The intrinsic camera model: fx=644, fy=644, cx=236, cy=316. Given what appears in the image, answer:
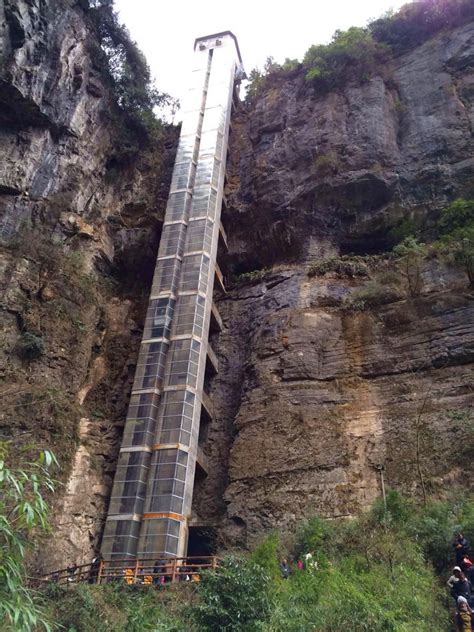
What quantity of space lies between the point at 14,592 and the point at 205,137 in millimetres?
24080

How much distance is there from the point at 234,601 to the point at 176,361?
11747 mm

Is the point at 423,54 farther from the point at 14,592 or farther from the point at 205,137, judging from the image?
the point at 14,592

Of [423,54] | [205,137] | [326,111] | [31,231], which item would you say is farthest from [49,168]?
[423,54]

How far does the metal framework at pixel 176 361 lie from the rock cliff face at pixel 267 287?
1.09m

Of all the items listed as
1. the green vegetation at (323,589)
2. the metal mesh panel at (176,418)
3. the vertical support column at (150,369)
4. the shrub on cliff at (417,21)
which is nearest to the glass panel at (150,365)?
the vertical support column at (150,369)

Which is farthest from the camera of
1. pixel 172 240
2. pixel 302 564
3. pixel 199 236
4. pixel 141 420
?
pixel 172 240

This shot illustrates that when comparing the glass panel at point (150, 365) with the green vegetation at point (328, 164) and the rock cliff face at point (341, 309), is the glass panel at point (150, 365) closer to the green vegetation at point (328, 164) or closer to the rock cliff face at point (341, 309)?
the rock cliff face at point (341, 309)

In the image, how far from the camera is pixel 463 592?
10.2 m

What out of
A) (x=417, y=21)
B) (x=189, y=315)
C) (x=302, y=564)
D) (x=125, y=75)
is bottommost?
(x=302, y=564)

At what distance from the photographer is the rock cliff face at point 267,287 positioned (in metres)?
18.0

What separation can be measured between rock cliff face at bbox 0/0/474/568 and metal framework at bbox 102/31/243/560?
3.56 ft

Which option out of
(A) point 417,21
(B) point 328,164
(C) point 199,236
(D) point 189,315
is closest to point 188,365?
(D) point 189,315

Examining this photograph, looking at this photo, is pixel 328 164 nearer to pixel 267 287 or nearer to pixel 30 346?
pixel 267 287

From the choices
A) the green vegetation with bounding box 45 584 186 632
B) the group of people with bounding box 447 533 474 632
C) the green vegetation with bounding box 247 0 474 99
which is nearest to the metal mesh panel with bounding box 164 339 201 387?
the green vegetation with bounding box 45 584 186 632
